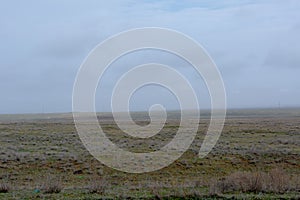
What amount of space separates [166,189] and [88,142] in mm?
22273

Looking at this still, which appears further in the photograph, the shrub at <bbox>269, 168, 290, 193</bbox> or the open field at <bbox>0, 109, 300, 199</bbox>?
the shrub at <bbox>269, 168, 290, 193</bbox>

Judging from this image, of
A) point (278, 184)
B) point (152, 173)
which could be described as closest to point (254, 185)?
point (278, 184)

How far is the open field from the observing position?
11034mm

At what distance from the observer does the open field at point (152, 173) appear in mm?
11034

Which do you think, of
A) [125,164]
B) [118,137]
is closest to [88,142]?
[118,137]

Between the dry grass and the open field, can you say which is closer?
the open field

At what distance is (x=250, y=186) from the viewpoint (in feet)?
37.5

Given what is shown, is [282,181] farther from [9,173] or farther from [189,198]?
[9,173]

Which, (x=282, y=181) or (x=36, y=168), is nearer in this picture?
(x=282, y=181)

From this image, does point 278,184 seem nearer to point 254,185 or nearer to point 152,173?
point 254,185

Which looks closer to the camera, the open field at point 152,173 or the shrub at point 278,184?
the open field at point 152,173

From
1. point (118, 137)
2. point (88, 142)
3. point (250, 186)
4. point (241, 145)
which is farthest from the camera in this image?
point (118, 137)

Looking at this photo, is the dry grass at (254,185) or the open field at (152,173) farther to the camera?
the dry grass at (254,185)

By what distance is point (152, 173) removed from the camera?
21.7 meters
